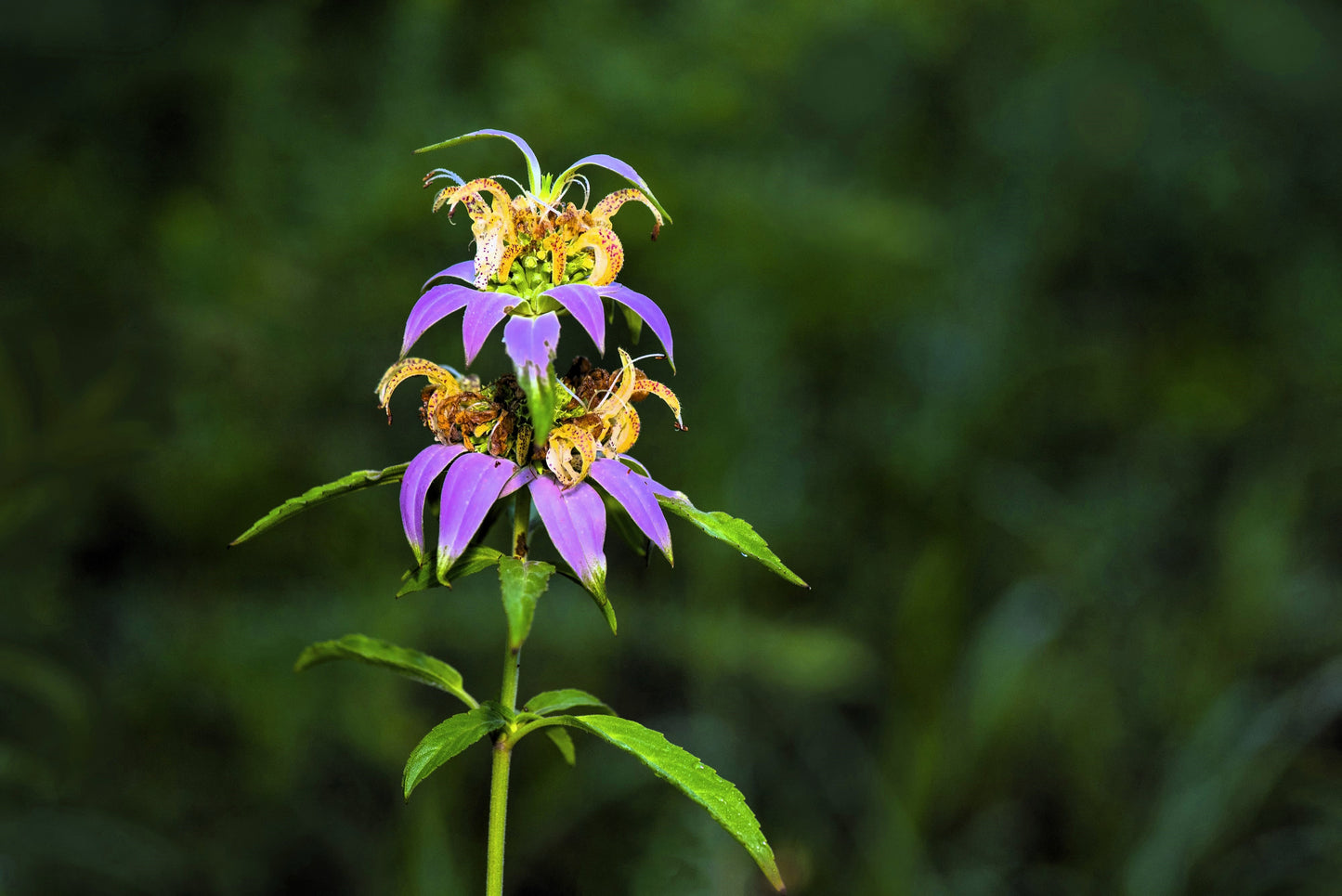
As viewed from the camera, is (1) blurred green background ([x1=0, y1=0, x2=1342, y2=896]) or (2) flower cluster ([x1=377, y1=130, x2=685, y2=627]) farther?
(1) blurred green background ([x1=0, y1=0, x2=1342, y2=896])

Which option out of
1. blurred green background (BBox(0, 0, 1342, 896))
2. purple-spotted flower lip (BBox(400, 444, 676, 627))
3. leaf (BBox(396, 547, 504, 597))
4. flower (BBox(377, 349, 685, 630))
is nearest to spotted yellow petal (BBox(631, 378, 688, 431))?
flower (BBox(377, 349, 685, 630))

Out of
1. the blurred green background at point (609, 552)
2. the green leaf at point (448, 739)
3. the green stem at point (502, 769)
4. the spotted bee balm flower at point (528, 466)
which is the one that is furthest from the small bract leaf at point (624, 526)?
the blurred green background at point (609, 552)

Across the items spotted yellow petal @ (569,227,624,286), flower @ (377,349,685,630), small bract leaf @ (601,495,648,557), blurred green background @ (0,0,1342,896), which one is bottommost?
blurred green background @ (0,0,1342,896)

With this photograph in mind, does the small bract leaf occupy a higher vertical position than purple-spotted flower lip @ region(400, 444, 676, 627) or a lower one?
lower

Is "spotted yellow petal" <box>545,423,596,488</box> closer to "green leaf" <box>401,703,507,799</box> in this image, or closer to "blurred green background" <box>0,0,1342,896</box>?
"green leaf" <box>401,703,507,799</box>

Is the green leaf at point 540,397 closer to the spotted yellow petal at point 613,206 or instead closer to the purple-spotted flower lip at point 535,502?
the purple-spotted flower lip at point 535,502

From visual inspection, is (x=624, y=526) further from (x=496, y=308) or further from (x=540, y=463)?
(x=496, y=308)

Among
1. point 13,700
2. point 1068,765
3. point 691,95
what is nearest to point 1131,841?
point 1068,765
